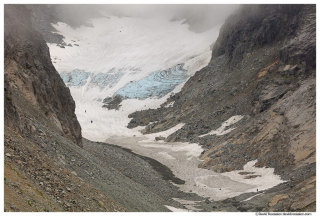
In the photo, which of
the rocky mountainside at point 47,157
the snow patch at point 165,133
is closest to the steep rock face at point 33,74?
the rocky mountainside at point 47,157

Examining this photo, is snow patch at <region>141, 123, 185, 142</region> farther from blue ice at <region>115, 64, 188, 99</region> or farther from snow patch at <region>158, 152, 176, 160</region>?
blue ice at <region>115, 64, 188, 99</region>

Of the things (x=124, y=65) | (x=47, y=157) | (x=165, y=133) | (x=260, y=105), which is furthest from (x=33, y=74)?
(x=124, y=65)

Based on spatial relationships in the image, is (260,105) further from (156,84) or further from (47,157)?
(156,84)

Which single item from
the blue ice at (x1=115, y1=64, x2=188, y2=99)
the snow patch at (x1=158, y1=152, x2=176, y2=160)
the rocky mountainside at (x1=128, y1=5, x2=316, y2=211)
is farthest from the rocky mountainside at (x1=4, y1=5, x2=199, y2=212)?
the blue ice at (x1=115, y1=64, x2=188, y2=99)

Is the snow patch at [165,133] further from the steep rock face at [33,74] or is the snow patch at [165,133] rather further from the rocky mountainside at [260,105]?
the steep rock face at [33,74]

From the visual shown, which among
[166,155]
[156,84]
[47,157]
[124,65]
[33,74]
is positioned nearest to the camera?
[47,157]

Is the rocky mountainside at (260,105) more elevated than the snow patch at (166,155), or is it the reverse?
the rocky mountainside at (260,105)
